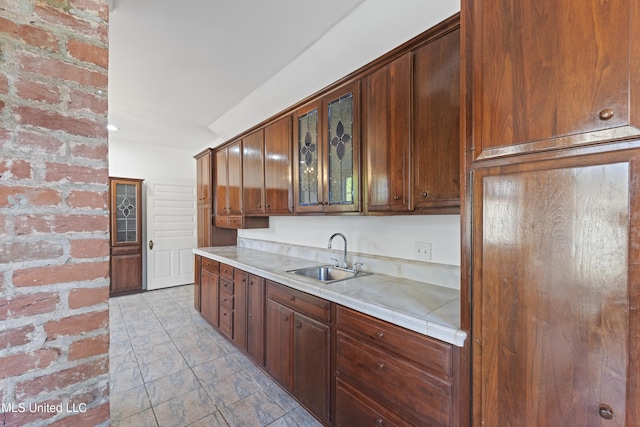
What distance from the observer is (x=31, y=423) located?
0.75 meters

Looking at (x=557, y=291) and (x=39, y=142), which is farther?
(x=557, y=291)

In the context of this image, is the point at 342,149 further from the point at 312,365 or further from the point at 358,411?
the point at 358,411

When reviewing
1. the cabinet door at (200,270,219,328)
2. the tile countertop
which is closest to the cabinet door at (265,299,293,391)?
the tile countertop

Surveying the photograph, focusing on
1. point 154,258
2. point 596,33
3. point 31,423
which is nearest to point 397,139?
point 596,33

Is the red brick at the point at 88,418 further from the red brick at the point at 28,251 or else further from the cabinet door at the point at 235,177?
the cabinet door at the point at 235,177

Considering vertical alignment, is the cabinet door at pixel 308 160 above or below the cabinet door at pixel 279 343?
above

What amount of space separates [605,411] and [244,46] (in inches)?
112

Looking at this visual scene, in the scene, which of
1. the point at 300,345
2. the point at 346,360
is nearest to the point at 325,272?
the point at 300,345

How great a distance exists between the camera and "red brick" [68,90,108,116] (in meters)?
0.82

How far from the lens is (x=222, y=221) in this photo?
3.76 metres

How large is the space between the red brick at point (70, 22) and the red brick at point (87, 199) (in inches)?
19.0

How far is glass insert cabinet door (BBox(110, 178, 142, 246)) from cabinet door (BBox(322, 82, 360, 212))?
13.6 ft

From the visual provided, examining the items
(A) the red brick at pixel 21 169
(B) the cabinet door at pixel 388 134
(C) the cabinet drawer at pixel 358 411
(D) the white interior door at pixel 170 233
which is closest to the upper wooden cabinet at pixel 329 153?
(B) the cabinet door at pixel 388 134

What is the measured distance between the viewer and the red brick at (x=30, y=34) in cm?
73
